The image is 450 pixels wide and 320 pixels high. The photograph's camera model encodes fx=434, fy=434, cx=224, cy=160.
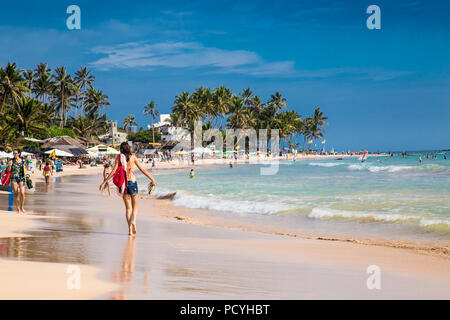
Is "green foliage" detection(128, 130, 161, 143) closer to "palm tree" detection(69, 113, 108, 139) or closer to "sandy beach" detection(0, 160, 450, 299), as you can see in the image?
"palm tree" detection(69, 113, 108, 139)

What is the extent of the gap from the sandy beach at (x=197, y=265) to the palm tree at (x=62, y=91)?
76.2 meters

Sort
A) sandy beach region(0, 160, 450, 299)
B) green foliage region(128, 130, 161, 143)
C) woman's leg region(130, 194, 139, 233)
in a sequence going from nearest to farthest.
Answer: sandy beach region(0, 160, 450, 299) < woman's leg region(130, 194, 139, 233) < green foliage region(128, 130, 161, 143)

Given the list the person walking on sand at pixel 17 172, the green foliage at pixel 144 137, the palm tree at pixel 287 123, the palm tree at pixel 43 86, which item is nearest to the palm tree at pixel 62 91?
the palm tree at pixel 43 86

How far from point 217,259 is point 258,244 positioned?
1.87 meters

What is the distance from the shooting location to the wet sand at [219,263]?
4160 millimetres

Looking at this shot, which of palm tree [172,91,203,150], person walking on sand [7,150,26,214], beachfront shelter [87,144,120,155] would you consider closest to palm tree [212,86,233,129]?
palm tree [172,91,203,150]

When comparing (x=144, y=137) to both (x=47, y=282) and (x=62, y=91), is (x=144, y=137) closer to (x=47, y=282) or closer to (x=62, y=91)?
(x=62, y=91)

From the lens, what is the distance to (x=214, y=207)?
1467 centimetres

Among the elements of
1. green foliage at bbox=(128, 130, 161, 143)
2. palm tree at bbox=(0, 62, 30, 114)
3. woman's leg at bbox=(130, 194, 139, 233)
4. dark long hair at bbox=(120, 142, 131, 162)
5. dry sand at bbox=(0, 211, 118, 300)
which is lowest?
dry sand at bbox=(0, 211, 118, 300)

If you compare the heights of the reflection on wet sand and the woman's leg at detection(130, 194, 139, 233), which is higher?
the woman's leg at detection(130, 194, 139, 233)

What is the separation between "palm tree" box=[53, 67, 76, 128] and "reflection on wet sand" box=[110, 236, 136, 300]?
7841 centimetres

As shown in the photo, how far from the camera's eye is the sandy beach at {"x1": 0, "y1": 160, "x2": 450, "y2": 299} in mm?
4020

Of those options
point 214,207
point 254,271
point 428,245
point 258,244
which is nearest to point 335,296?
point 254,271

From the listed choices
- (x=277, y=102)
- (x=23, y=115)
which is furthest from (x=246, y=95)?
(x=23, y=115)
